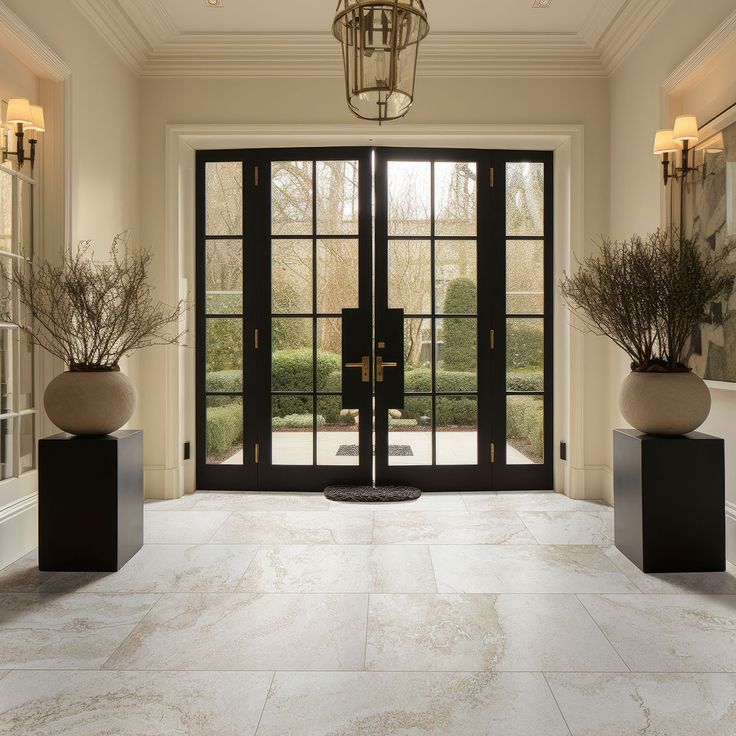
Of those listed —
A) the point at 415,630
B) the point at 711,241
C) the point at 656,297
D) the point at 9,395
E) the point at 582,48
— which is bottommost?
the point at 415,630

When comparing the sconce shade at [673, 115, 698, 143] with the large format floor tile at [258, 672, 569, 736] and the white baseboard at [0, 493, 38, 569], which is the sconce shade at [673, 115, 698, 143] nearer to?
the large format floor tile at [258, 672, 569, 736]

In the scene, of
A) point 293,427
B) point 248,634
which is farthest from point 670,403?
point 293,427

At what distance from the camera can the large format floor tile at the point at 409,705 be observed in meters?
1.72

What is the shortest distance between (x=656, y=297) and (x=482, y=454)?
2.05m

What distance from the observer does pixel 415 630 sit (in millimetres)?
2342

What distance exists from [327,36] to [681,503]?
362 centimetres

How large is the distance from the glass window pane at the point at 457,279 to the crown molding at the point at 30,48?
2692mm

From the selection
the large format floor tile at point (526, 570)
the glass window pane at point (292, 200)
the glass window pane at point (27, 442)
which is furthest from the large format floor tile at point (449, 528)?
the glass window pane at point (292, 200)

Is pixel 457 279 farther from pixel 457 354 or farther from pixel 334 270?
pixel 334 270

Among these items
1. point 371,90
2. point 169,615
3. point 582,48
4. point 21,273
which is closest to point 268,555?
point 169,615

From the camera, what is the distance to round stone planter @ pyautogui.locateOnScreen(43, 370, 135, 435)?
9.53ft

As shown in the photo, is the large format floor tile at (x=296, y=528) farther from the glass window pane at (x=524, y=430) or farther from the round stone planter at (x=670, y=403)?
the round stone planter at (x=670, y=403)

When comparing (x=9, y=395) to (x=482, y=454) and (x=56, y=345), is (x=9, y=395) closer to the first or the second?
(x=56, y=345)

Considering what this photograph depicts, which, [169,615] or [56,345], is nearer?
[169,615]
